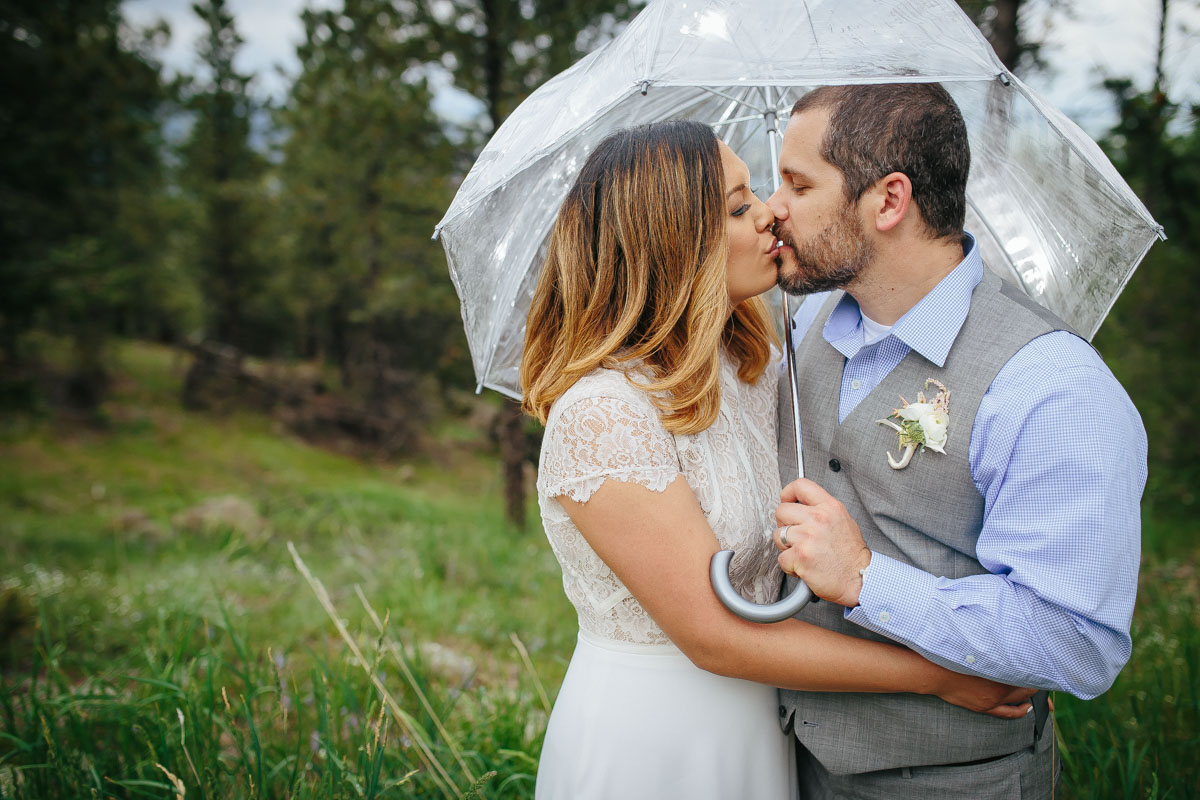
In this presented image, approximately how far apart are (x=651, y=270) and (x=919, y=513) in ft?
2.86

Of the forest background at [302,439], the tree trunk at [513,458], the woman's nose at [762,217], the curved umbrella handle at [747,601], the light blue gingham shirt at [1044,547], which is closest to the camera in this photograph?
the light blue gingham shirt at [1044,547]

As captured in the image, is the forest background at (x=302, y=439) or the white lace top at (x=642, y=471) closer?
the white lace top at (x=642, y=471)

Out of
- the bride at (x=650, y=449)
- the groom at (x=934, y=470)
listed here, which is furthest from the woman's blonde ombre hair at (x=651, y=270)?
the groom at (x=934, y=470)

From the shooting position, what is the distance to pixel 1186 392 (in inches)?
289

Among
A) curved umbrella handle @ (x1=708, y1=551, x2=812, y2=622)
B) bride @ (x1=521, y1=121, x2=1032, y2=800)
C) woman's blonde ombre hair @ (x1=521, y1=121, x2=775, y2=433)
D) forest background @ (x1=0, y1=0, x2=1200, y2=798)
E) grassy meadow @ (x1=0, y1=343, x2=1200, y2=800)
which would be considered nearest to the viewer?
curved umbrella handle @ (x1=708, y1=551, x2=812, y2=622)

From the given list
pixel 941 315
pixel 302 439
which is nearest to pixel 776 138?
pixel 941 315

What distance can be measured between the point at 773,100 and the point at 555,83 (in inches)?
30.4

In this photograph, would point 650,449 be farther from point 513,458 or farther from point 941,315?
point 513,458

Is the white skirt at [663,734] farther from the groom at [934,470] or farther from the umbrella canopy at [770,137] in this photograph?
the umbrella canopy at [770,137]

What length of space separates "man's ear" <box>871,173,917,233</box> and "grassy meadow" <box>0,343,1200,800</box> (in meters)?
1.74

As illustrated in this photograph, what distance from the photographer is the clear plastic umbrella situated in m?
1.69

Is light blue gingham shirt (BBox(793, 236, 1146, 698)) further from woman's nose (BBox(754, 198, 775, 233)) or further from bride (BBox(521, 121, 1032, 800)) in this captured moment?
woman's nose (BBox(754, 198, 775, 233))

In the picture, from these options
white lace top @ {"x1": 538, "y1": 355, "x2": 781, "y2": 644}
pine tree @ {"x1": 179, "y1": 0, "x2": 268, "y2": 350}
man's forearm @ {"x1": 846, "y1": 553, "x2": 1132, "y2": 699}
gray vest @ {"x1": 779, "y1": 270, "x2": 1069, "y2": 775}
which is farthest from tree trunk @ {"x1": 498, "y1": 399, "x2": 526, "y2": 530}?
pine tree @ {"x1": 179, "y1": 0, "x2": 268, "y2": 350}

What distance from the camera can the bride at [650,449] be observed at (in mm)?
1847
